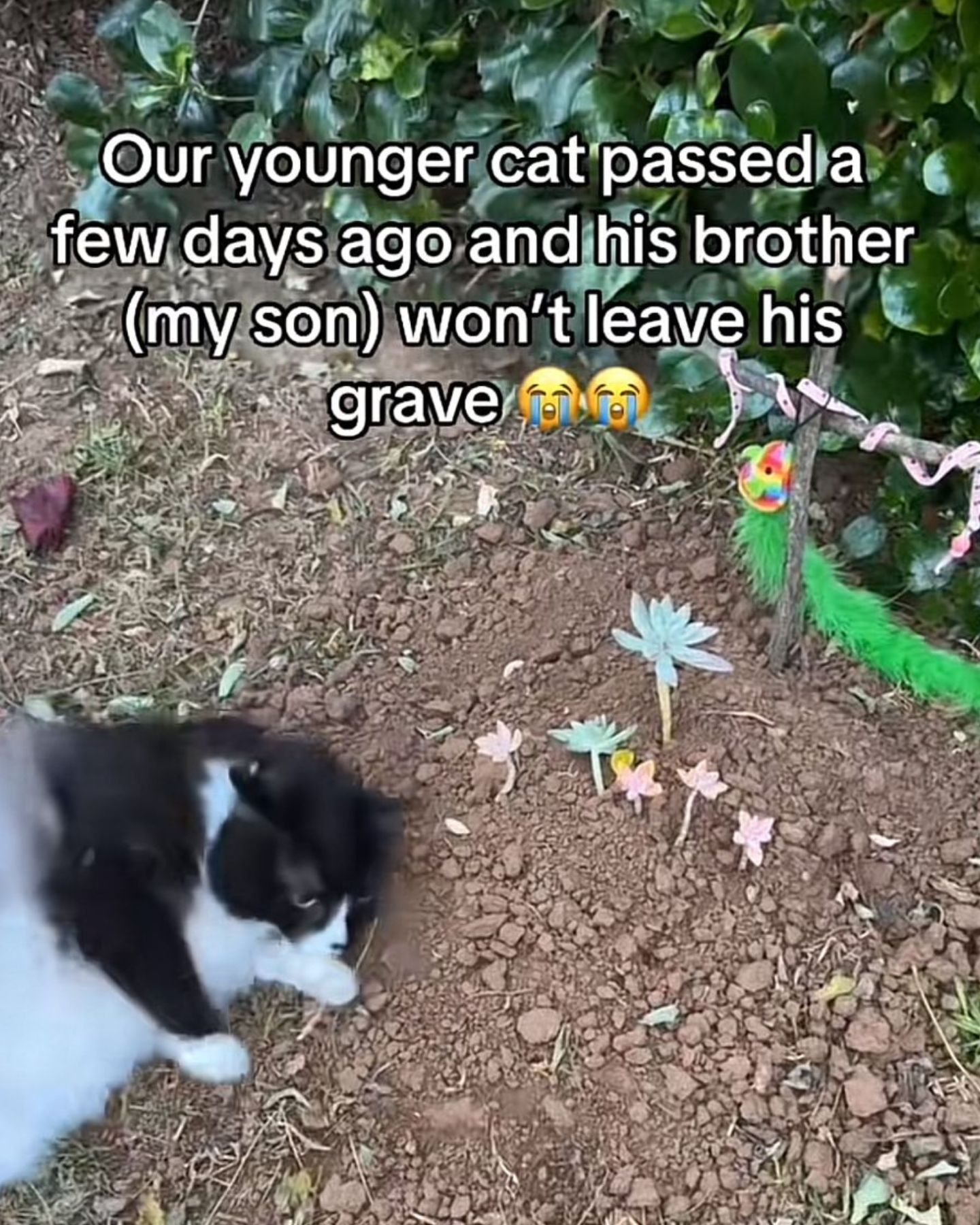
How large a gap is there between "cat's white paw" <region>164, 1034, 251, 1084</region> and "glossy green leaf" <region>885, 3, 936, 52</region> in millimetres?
1129

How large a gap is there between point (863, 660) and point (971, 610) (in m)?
0.14

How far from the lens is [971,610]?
1.72m

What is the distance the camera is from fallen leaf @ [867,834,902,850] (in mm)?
1551

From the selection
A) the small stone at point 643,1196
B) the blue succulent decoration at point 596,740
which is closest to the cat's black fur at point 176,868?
the blue succulent decoration at point 596,740

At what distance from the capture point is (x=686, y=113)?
1.71m

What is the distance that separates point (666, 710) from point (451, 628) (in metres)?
0.31

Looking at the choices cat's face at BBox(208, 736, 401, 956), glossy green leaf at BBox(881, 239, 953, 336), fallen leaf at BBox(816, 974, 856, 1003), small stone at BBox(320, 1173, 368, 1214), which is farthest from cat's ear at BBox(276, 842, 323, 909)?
glossy green leaf at BBox(881, 239, 953, 336)

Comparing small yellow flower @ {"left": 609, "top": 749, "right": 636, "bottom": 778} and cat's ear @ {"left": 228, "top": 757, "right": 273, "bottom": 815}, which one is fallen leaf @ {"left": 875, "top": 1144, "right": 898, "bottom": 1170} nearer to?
small yellow flower @ {"left": 609, "top": 749, "right": 636, "bottom": 778}

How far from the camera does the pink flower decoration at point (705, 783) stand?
154cm

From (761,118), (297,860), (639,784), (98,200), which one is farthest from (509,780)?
(98,200)

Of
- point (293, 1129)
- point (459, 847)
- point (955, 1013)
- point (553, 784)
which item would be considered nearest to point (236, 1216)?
point (293, 1129)

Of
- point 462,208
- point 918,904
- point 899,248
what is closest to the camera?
point 918,904

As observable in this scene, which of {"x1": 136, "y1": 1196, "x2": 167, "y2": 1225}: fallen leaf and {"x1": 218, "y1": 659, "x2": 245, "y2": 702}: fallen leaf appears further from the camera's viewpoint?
{"x1": 218, "y1": 659, "x2": 245, "y2": 702}: fallen leaf

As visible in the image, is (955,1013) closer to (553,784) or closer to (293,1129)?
(553,784)
